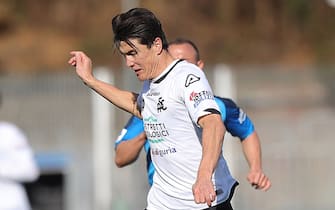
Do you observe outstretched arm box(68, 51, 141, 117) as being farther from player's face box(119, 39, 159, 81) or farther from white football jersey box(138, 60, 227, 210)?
player's face box(119, 39, 159, 81)

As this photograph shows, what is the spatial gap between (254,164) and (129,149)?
76cm

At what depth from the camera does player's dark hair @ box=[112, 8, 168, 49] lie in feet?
16.7

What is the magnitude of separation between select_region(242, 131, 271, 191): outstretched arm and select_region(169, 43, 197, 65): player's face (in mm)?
559

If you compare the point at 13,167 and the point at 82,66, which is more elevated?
the point at 82,66

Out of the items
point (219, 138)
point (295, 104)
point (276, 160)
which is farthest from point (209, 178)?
point (295, 104)

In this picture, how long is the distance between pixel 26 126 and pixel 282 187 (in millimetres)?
3349

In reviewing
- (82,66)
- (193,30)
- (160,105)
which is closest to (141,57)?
(160,105)

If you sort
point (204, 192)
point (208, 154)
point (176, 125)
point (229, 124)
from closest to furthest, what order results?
point (204, 192) → point (208, 154) → point (176, 125) → point (229, 124)

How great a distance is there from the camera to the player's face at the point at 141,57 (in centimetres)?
514

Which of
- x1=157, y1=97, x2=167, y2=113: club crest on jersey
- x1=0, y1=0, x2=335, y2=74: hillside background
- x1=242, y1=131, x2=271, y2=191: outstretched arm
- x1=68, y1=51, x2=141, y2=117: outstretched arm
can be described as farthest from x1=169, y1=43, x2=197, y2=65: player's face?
x1=0, y1=0, x2=335, y2=74: hillside background

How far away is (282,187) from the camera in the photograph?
1274cm

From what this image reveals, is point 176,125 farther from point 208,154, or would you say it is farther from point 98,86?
point 98,86

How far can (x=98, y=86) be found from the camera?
5742mm

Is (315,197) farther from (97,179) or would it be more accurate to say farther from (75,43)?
(75,43)
